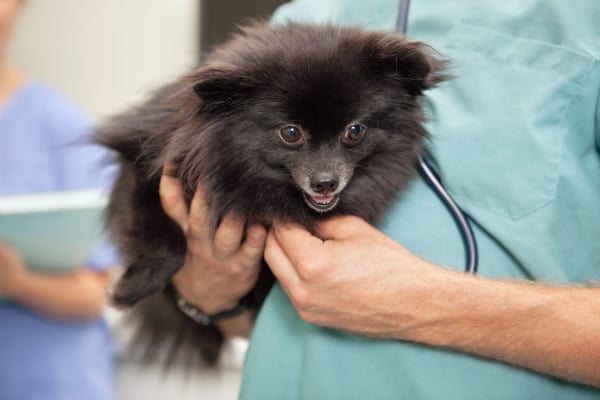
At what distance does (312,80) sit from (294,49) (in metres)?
0.07

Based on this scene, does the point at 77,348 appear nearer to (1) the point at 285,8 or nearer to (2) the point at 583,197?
(1) the point at 285,8

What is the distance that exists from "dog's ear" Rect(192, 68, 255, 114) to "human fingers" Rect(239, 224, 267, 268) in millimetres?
218

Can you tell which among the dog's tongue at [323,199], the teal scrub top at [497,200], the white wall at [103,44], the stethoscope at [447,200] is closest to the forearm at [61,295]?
the white wall at [103,44]

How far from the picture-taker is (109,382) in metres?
2.07

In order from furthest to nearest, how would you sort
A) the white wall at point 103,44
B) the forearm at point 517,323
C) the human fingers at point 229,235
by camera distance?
1. the white wall at point 103,44
2. the human fingers at point 229,235
3. the forearm at point 517,323

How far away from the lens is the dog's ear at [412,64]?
1.04 metres

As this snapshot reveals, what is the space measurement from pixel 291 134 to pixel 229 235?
0.71 feet

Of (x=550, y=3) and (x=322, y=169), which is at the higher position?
(x=550, y=3)

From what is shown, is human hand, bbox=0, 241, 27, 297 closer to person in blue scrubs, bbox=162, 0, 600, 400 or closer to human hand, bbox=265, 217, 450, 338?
person in blue scrubs, bbox=162, 0, 600, 400

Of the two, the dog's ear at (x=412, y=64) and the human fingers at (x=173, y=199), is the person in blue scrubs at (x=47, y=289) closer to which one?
the human fingers at (x=173, y=199)

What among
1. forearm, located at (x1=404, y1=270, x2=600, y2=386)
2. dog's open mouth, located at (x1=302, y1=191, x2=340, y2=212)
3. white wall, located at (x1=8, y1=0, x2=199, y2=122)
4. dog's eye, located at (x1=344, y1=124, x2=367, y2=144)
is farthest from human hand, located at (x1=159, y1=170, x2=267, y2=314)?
white wall, located at (x1=8, y1=0, x2=199, y2=122)

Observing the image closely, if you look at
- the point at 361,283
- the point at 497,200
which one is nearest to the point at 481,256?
the point at 497,200

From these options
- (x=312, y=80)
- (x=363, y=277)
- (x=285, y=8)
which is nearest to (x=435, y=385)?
(x=363, y=277)

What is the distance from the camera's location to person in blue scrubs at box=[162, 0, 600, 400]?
979 mm
